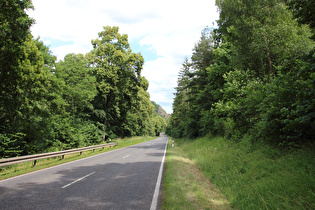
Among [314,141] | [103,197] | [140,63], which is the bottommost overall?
[103,197]

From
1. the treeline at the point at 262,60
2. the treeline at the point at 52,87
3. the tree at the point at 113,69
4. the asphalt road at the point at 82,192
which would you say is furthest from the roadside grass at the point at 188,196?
the tree at the point at 113,69

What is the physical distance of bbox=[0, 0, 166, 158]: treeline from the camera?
8.88 m

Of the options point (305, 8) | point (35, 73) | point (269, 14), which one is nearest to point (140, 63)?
point (35, 73)

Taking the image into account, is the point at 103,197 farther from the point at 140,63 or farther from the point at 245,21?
the point at 140,63

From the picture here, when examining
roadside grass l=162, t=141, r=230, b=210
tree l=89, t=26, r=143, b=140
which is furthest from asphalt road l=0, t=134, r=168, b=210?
tree l=89, t=26, r=143, b=140

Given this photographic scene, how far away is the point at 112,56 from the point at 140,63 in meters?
4.61

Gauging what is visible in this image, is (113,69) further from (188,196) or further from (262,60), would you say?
(188,196)

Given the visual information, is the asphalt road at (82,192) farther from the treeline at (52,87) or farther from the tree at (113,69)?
the tree at (113,69)

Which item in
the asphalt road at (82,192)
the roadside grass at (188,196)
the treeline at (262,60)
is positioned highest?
the treeline at (262,60)

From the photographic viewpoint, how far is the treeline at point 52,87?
8883mm

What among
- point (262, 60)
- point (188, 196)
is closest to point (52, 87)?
point (188, 196)

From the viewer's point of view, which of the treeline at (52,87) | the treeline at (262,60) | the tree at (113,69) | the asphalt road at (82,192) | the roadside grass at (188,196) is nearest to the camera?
the asphalt road at (82,192)

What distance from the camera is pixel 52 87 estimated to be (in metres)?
17.5

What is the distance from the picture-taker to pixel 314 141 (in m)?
5.12
